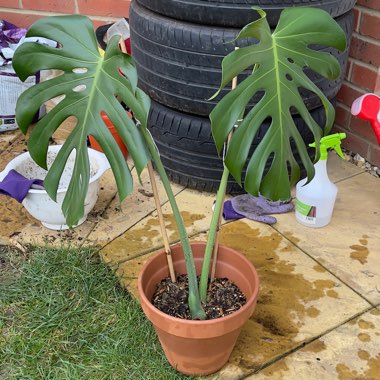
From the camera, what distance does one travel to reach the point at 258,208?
2195mm

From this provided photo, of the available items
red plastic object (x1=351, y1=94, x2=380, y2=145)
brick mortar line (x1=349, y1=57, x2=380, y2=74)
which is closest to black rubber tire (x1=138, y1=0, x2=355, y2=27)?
red plastic object (x1=351, y1=94, x2=380, y2=145)

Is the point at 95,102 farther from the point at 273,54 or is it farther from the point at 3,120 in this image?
the point at 3,120

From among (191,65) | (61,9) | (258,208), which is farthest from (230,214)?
(61,9)

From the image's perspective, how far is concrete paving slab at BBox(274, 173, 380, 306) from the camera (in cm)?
188

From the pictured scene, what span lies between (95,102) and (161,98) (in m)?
0.97

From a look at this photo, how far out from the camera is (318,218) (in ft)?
6.85

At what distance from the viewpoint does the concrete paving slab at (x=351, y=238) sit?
1881mm

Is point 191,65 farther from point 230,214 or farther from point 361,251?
point 361,251

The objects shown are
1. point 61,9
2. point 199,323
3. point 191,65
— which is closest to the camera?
point 199,323

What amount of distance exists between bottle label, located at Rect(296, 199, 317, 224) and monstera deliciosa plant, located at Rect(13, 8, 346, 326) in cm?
83

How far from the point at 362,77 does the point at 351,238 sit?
80 centimetres

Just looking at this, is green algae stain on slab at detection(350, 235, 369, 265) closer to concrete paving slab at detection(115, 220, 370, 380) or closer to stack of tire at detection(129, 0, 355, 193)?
concrete paving slab at detection(115, 220, 370, 380)

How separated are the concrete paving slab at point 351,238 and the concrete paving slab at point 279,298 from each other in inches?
1.8

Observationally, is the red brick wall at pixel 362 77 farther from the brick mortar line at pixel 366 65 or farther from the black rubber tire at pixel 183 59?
the black rubber tire at pixel 183 59
